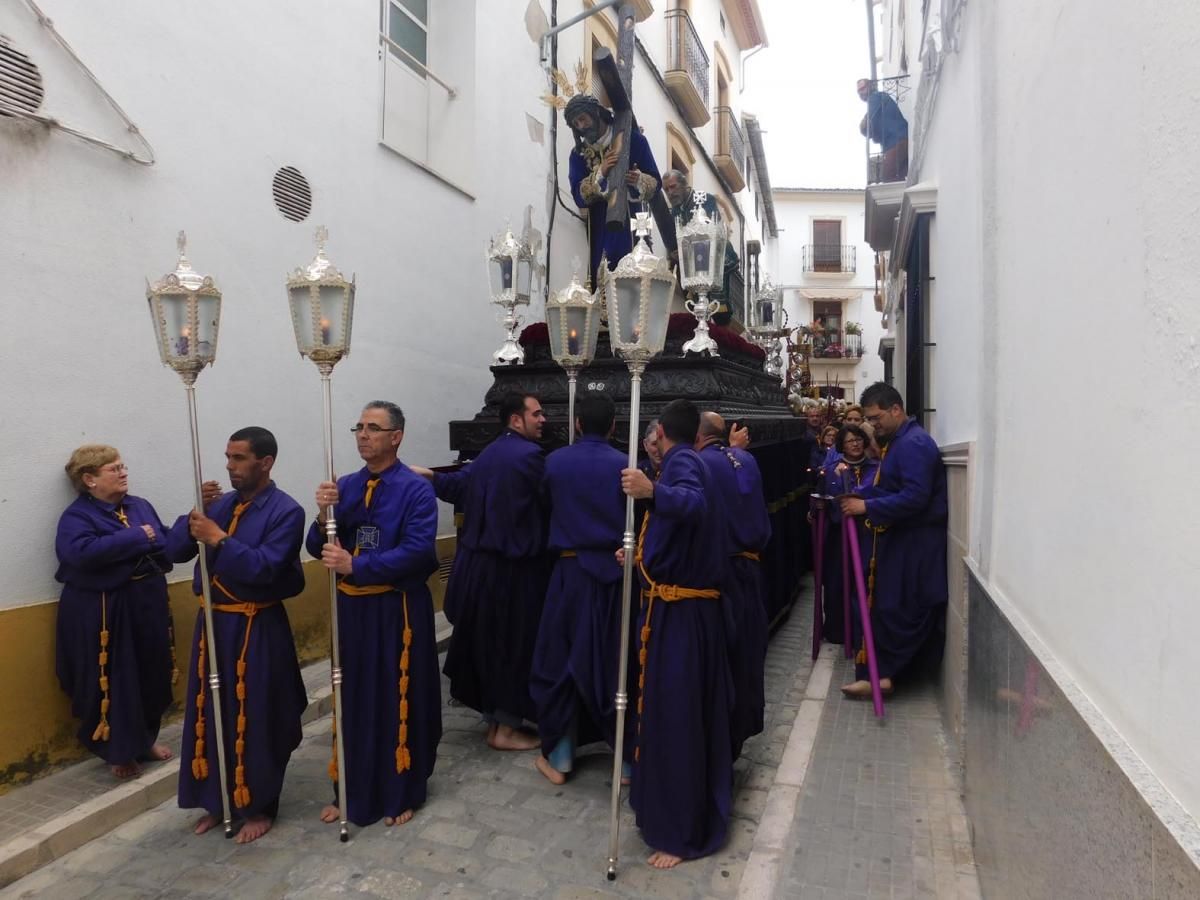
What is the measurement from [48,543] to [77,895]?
1710 mm

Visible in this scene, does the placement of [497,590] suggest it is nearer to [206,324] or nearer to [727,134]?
[206,324]

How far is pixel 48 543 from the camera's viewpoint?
4266mm

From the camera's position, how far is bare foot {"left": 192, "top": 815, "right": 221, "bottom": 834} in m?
3.84

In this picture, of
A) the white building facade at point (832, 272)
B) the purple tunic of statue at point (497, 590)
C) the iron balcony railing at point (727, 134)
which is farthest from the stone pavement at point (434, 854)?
the white building facade at point (832, 272)

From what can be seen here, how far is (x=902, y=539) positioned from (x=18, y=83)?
210 inches

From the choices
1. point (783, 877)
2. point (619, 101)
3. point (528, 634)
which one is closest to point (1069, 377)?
point (783, 877)

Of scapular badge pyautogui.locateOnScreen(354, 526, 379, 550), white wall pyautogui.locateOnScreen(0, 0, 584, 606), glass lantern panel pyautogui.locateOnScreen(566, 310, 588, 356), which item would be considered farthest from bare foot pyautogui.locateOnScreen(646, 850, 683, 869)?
white wall pyautogui.locateOnScreen(0, 0, 584, 606)

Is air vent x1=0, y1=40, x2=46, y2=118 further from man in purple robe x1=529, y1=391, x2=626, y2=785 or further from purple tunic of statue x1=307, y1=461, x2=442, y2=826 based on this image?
man in purple robe x1=529, y1=391, x2=626, y2=785

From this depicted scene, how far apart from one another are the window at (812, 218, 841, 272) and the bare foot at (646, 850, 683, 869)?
2926 cm

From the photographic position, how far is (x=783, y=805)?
156 inches

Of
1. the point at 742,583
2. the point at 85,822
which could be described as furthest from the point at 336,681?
the point at 742,583

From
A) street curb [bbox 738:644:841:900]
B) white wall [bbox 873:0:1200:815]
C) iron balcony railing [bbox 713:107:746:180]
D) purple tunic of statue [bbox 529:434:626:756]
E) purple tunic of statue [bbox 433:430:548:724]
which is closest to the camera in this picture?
white wall [bbox 873:0:1200:815]

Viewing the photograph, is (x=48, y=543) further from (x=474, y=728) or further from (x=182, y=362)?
(x=474, y=728)

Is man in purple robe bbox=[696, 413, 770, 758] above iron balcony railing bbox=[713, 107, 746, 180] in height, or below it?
below
